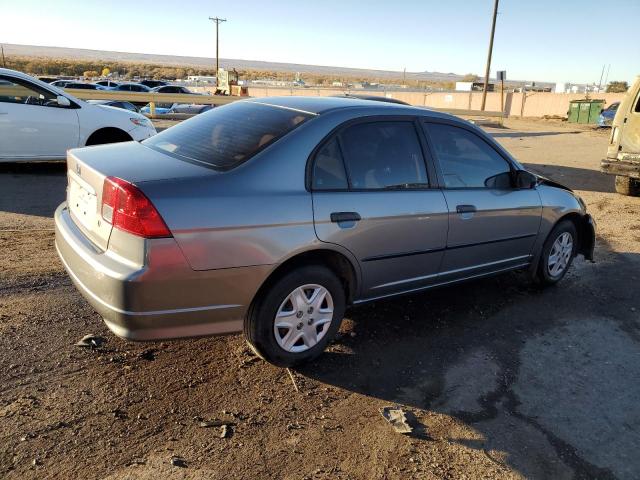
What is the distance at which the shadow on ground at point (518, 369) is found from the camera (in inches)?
115

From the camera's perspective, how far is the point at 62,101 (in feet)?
27.9

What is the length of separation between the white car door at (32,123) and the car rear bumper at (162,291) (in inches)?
244

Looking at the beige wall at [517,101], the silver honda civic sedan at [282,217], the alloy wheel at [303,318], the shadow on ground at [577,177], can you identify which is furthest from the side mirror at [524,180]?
the beige wall at [517,101]

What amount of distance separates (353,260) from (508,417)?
Result: 1.32m

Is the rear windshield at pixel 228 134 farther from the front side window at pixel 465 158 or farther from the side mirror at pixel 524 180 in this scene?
the side mirror at pixel 524 180

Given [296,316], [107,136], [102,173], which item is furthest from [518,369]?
[107,136]

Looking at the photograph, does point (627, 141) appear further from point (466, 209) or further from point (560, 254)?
point (466, 209)

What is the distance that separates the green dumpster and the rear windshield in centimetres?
3454

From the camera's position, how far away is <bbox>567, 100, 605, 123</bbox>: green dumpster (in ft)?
108

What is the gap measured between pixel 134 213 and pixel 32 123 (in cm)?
677

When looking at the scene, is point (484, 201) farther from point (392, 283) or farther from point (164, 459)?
point (164, 459)

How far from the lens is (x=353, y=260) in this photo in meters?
3.50

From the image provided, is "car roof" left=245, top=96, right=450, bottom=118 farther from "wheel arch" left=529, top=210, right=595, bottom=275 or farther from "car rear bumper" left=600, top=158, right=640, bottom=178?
"car rear bumper" left=600, top=158, right=640, bottom=178

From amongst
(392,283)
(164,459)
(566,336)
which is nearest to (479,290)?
(566,336)
